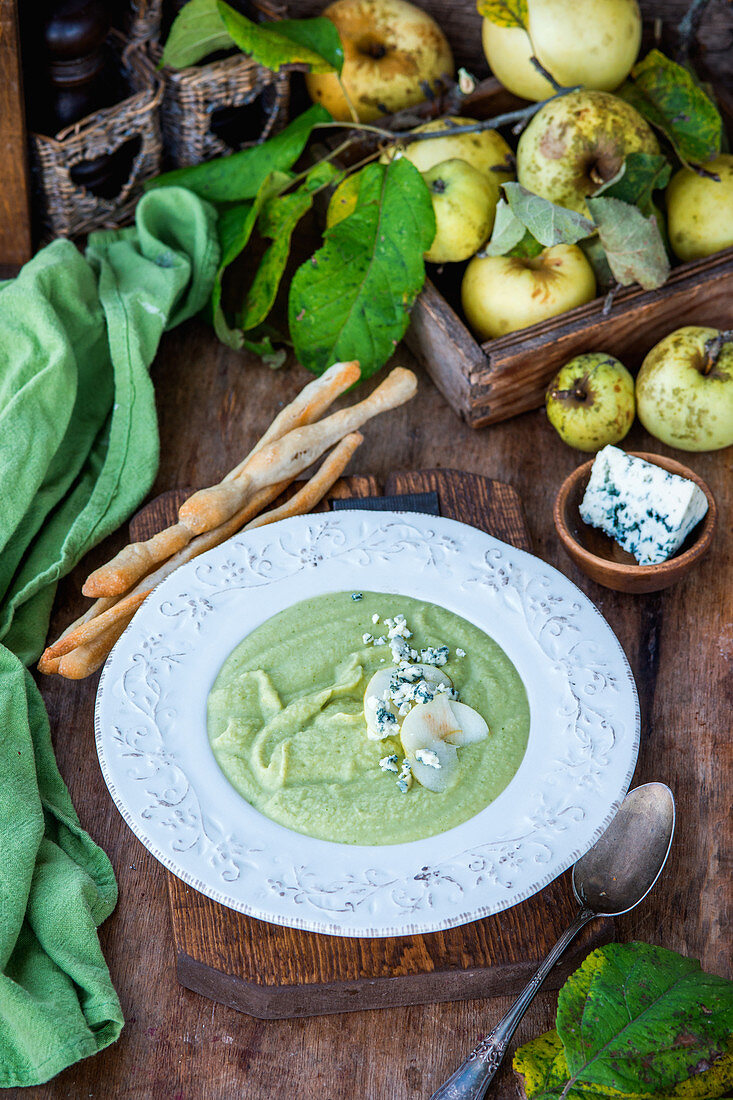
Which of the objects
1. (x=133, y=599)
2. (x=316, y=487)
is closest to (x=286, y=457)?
(x=316, y=487)

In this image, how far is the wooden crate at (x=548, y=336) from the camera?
181 centimetres

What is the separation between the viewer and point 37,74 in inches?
74.8

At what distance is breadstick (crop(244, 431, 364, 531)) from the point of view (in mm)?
1681

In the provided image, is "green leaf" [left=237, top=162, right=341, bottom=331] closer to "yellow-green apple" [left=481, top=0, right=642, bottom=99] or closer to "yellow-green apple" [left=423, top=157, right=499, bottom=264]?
"yellow-green apple" [left=423, top=157, right=499, bottom=264]

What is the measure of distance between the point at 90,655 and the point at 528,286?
3.29 feet

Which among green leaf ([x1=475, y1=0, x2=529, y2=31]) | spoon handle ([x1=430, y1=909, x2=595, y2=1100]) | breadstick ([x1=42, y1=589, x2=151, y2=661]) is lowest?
spoon handle ([x1=430, y1=909, x2=595, y2=1100])

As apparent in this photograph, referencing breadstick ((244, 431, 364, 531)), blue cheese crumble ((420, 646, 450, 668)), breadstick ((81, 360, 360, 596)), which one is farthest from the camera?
breadstick ((244, 431, 364, 531))

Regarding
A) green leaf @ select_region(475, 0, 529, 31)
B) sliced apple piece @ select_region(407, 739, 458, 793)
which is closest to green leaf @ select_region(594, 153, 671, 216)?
green leaf @ select_region(475, 0, 529, 31)

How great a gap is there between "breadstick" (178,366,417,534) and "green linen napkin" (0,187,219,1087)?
197mm

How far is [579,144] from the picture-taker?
5.84ft

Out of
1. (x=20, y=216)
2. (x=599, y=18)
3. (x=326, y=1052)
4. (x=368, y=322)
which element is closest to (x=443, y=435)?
(x=368, y=322)

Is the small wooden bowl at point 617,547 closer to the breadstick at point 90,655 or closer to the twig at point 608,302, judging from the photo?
the twig at point 608,302

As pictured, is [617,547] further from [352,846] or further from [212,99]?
[212,99]

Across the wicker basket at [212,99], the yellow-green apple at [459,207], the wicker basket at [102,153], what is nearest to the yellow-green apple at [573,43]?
the yellow-green apple at [459,207]
